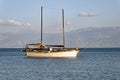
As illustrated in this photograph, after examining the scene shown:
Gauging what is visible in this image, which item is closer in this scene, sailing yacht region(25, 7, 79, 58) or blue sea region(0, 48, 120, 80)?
blue sea region(0, 48, 120, 80)

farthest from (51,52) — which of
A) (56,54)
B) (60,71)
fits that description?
(60,71)

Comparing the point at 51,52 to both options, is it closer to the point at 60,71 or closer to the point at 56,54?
the point at 56,54

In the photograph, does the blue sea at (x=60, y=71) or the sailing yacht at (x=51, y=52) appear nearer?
the blue sea at (x=60, y=71)

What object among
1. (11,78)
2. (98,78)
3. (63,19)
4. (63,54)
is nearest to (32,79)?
(11,78)

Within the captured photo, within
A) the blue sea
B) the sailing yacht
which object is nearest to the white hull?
the sailing yacht

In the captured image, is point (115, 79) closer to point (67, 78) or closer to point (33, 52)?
point (67, 78)

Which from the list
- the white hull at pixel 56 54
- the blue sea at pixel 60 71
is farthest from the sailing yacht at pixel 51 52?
the blue sea at pixel 60 71

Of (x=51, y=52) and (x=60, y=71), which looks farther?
(x=51, y=52)

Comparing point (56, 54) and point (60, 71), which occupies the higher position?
point (56, 54)

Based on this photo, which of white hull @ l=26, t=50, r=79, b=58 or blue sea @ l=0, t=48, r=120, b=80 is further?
white hull @ l=26, t=50, r=79, b=58

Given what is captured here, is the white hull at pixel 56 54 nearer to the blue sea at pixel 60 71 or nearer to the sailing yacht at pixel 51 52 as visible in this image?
the sailing yacht at pixel 51 52

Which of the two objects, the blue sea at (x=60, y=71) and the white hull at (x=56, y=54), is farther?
the white hull at (x=56, y=54)

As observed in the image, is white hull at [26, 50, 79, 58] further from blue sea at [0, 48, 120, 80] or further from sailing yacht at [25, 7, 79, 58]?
blue sea at [0, 48, 120, 80]

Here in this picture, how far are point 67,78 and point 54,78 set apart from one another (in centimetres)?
178
